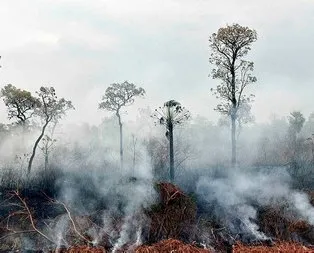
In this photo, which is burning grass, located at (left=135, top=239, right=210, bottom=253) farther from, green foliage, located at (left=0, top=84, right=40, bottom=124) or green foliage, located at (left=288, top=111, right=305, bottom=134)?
green foliage, located at (left=288, top=111, right=305, bottom=134)

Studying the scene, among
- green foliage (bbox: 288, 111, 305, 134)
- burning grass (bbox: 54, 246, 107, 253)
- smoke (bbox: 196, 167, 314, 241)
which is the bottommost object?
burning grass (bbox: 54, 246, 107, 253)

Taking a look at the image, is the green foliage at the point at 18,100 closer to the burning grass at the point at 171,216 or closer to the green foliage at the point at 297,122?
the burning grass at the point at 171,216

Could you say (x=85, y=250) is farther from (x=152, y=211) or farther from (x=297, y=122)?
(x=297, y=122)

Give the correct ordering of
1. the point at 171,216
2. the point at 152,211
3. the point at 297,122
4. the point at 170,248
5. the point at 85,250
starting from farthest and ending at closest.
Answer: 1. the point at 297,122
2. the point at 152,211
3. the point at 171,216
4. the point at 85,250
5. the point at 170,248

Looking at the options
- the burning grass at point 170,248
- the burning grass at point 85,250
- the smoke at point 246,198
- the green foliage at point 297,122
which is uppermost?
the green foliage at point 297,122

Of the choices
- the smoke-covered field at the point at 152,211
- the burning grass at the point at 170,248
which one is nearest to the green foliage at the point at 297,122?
the smoke-covered field at the point at 152,211

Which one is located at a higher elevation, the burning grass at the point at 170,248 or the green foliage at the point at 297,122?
the green foliage at the point at 297,122

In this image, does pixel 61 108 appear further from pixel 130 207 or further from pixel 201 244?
pixel 201 244

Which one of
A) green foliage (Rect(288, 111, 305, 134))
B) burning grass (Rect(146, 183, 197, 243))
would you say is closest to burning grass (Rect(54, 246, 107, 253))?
burning grass (Rect(146, 183, 197, 243))

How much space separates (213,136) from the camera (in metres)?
78.2

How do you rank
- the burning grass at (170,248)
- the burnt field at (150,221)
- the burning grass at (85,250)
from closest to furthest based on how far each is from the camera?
the burning grass at (170,248) < the burning grass at (85,250) < the burnt field at (150,221)

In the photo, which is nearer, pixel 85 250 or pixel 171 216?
pixel 85 250

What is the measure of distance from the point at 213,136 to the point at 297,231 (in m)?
59.9

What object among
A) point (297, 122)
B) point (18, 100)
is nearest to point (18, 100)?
point (18, 100)
